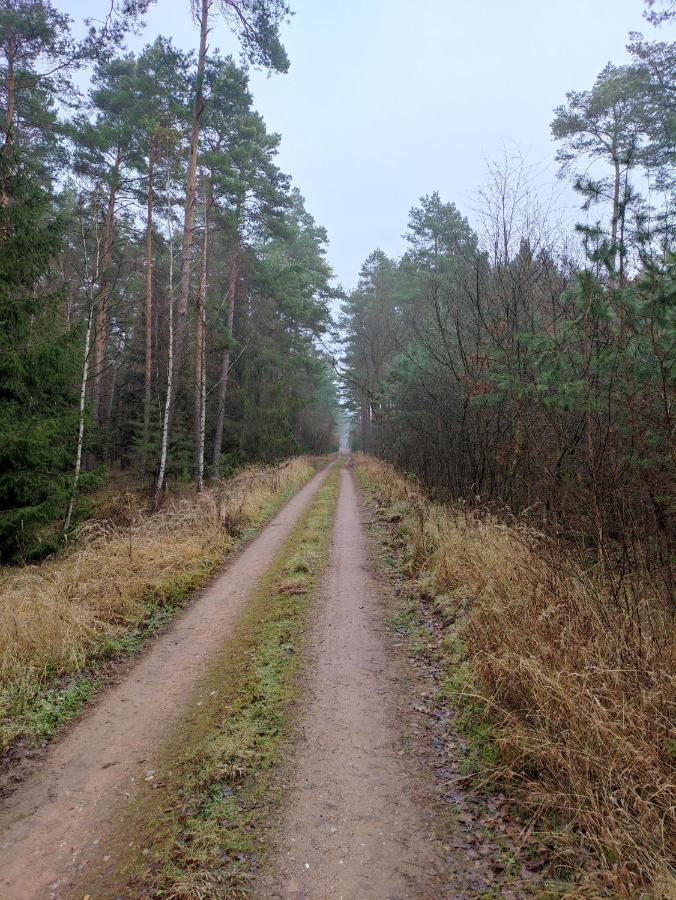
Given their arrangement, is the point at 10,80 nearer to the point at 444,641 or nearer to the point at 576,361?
Answer: the point at 576,361

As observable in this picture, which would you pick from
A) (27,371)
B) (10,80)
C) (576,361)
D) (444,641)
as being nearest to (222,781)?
(444,641)

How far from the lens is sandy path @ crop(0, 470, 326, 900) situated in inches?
99.8

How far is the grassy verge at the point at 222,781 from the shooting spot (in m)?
2.42

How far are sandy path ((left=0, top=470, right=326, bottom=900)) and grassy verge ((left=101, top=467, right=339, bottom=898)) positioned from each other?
0.59 feet

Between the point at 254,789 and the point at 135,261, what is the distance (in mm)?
16111

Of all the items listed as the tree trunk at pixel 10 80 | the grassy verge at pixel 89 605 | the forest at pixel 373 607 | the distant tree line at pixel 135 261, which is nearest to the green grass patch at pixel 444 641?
the forest at pixel 373 607

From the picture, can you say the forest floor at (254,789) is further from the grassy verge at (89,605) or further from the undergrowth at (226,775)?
the grassy verge at (89,605)

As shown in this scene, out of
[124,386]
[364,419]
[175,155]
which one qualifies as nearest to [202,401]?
[175,155]

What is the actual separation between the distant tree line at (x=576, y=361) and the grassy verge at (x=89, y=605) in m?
5.13

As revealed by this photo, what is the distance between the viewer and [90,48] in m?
7.55

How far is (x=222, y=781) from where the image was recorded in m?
3.09

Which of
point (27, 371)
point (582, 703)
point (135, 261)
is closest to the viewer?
point (582, 703)

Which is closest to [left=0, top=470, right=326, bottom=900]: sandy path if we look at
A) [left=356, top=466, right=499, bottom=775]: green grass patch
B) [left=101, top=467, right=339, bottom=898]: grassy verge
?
[left=101, top=467, right=339, bottom=898]: grassy verge

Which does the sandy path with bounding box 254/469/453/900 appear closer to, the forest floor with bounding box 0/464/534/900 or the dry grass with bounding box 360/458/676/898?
the forest floor with bounding box 0/464/534/900
